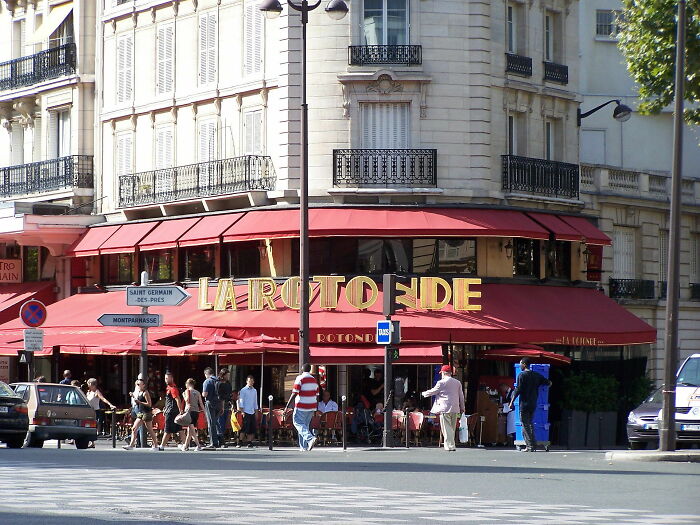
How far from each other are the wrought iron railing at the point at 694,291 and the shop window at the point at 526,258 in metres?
9.64

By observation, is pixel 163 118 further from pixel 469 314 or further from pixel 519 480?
pixel 519 480

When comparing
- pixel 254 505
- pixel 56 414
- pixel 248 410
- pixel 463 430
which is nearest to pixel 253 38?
pixel 248 410

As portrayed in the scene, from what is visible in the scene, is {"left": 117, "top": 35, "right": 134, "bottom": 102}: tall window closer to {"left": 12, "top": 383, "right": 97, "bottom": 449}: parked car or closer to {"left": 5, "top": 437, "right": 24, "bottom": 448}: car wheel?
{"left": 12, "top": 383, "right": 97, "bottom": 449}: parked car

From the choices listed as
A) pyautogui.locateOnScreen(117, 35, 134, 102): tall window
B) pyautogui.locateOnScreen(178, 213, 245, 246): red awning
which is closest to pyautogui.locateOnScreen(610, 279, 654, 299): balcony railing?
pyautogui.locateOnScreen(178, 213, 245, 246): red awning

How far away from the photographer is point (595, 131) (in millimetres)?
47500

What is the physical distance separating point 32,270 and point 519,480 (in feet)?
92.4

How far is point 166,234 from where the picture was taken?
40.0m

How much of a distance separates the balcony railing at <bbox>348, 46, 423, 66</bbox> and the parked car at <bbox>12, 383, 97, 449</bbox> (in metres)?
10.7

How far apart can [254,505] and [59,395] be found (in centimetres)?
1564

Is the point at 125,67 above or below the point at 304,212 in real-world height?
above

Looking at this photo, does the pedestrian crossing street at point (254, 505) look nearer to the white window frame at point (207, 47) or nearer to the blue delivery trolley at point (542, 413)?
the blue delivery trolley at point (542, 413)

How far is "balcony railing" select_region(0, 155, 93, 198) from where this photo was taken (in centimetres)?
4428

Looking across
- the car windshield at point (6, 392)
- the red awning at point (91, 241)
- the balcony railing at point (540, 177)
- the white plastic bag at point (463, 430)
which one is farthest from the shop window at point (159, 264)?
the car windshield at point (6, 392)

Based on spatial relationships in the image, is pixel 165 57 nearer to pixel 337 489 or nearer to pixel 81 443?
pixel 81 443
